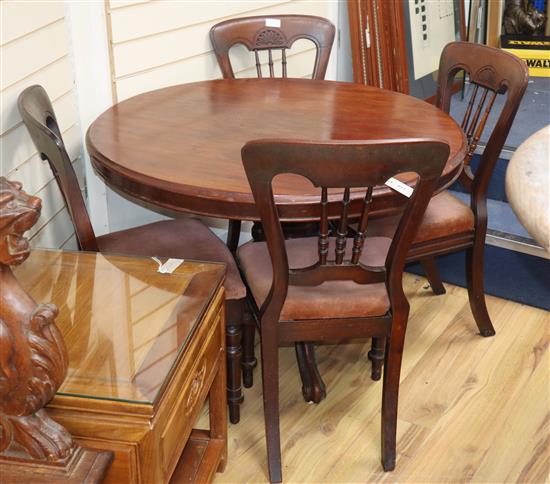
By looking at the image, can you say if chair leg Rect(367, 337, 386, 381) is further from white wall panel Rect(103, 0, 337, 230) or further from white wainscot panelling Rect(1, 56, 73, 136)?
white wainscot panelling Rect(1, 56, 73, 136)

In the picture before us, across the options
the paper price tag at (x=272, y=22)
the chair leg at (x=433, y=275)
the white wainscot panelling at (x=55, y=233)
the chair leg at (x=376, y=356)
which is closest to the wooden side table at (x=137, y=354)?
the white wainscot panelling at (x=55, y=233)

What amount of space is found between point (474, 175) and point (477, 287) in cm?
40

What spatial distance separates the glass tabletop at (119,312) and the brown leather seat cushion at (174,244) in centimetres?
42

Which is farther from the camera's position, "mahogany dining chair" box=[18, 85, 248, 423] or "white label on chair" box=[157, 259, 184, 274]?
"mahogany dining chair" box=[18, 85, 248, 423]

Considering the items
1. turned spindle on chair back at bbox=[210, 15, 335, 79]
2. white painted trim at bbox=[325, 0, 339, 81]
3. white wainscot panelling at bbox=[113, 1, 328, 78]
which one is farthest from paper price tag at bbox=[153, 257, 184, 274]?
white painted trim at bbox=[325, 0, 339, 81]

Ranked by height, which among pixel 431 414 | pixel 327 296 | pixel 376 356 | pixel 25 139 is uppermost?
pixel 25 139

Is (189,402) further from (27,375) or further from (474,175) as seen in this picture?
(474,175)

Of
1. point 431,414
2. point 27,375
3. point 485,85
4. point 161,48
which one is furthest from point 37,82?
point 431,414

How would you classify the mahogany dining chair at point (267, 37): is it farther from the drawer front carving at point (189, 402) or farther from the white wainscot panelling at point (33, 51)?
the drawer front carving at point (189, 402)

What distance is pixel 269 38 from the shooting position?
9.60 feet

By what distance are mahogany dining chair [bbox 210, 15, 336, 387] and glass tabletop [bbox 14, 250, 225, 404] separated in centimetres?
109

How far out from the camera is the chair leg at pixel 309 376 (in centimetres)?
239

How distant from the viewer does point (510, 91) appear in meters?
2.38

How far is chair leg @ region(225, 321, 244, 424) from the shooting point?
216cm
